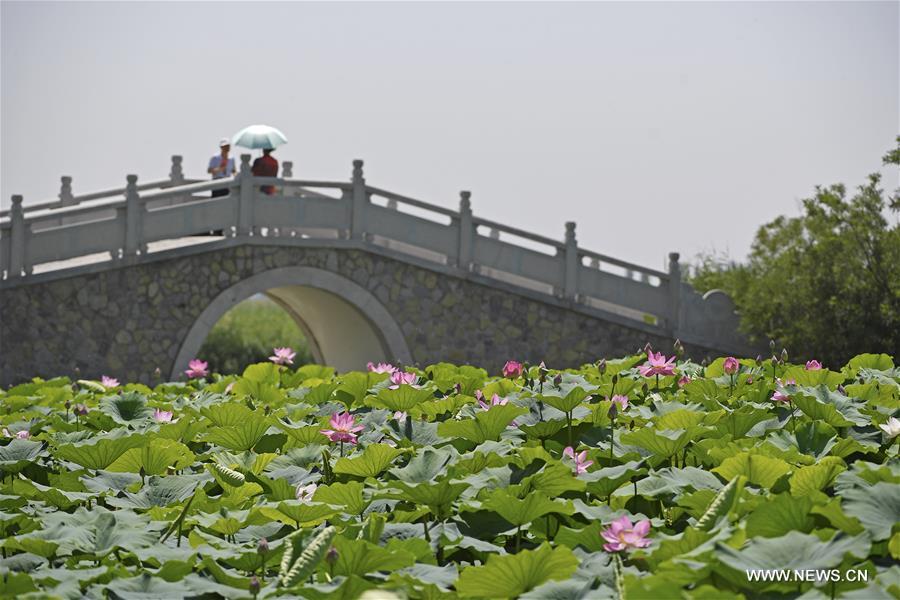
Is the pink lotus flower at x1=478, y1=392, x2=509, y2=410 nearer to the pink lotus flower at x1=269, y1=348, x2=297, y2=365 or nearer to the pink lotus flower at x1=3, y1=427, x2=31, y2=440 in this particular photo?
the pink lotus flower at x1=3, y1=427, x2=31, y2=440

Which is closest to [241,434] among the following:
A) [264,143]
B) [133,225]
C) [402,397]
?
[402,397]

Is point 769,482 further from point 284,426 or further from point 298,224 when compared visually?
point 298,224

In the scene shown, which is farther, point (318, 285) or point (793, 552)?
point (318, 285)

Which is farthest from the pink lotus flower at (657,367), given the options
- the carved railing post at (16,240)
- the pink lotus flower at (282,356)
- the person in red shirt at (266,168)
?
the person in red shirt at (266,168)

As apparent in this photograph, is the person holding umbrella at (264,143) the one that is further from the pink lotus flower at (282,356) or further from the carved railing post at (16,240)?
the pink lotus flower at (282,356)

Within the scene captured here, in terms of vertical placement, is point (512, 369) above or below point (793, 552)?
above

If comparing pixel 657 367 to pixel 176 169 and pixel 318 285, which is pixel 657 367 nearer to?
pixel 318 285

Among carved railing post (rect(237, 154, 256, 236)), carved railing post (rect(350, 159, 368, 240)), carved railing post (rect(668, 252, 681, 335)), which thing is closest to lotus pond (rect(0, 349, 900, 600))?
carved railing post (rect(237, 154, 256, 236))

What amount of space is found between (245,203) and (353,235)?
174 centimetres

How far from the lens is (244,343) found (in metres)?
34.4

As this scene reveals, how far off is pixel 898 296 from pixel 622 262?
4299 millimetres

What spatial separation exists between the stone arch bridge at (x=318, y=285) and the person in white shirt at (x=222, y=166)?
0.84 meters

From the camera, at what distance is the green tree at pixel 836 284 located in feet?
60.9

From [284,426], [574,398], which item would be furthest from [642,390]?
[284,426]
